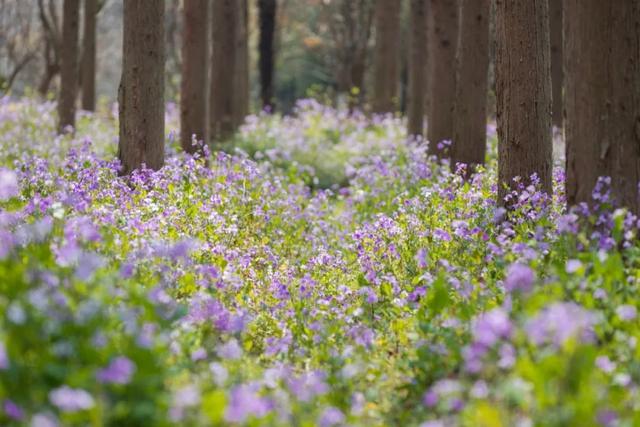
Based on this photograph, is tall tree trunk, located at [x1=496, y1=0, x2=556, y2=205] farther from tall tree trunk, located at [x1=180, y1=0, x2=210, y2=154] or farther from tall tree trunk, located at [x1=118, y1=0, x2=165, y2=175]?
tall tree trunk, located at [x1=180, y1=0, x2=210, y2=154]

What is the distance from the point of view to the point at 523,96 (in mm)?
7801

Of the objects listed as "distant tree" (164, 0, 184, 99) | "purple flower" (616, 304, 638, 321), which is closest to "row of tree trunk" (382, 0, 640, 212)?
"purple flower" (616, 304, 638, 321)

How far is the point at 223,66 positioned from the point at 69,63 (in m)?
2.91

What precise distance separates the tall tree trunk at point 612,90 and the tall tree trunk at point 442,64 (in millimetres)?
6832

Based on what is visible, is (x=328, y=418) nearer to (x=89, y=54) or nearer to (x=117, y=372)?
(x=117, y=372)

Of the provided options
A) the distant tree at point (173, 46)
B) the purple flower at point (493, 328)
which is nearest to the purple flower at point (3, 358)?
the purple flower at point (493, 328)

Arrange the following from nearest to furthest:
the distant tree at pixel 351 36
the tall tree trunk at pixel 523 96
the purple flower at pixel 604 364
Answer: the purple flower at pixel 604 364 < the tall tree trunk at pixel 523 96 < the distant tree at pixel 351 36

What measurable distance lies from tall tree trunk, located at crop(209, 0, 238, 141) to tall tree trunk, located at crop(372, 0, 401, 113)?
4304 mm

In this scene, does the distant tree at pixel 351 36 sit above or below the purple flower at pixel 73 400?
above

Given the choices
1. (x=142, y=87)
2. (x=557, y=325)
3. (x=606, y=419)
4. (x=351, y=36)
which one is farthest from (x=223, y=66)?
(x=351, y=36)

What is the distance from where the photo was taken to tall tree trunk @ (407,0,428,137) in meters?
17.2

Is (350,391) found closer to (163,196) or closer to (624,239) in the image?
(624,239)

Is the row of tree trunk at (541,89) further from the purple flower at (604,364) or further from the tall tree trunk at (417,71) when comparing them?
the tall tree trunk at (417,71)

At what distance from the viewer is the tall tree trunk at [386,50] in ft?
59.9
